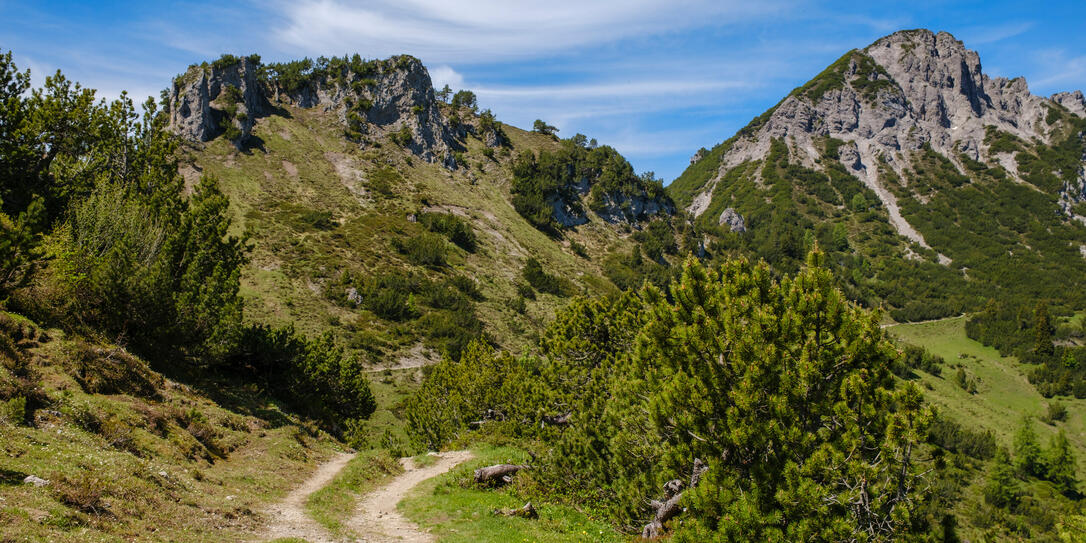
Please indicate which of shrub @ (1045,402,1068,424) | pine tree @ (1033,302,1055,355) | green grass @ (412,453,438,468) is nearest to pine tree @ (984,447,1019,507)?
shrub @ (1045,402,1068,424)

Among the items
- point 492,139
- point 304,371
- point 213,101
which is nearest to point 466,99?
point 492,139

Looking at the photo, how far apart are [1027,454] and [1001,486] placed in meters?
13.4

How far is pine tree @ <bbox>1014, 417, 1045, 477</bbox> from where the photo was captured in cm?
A: 7031

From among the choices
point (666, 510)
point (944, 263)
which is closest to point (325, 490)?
point (666, 510)

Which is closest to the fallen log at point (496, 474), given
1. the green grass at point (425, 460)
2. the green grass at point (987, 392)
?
the green grass at point (425, 460)

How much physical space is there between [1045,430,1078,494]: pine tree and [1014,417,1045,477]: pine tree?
3.32 ft

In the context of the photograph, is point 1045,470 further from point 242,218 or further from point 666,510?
point 242,218

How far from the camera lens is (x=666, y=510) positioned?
10188 mm

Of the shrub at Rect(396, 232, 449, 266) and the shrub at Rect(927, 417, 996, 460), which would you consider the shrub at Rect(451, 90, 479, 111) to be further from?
the shrub at Rect(927, 417, 996, 460)

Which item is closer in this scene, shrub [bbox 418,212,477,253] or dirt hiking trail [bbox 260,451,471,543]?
dirt hiking trail [bbox 260,451,471,543]

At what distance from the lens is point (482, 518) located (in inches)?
509

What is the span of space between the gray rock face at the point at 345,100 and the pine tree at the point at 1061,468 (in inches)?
4194

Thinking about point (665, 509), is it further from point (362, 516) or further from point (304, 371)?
point (304, 371)

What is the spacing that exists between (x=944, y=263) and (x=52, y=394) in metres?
191
